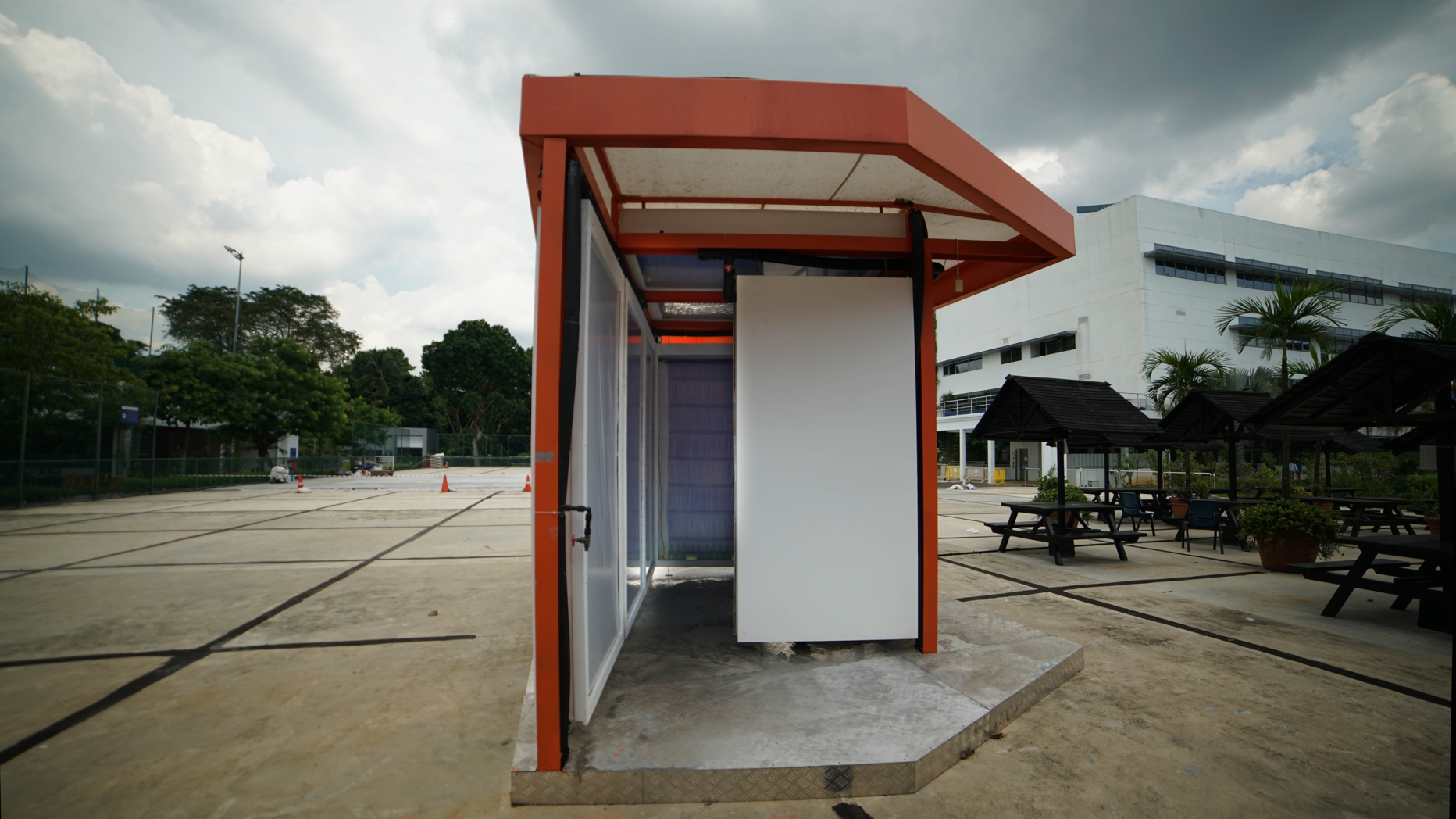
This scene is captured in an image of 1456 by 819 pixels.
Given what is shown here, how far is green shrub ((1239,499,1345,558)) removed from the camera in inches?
287

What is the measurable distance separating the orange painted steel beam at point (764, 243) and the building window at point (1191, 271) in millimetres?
32684

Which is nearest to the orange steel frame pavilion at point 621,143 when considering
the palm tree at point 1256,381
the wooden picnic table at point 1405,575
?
the wooden picnic table at point 1405,575

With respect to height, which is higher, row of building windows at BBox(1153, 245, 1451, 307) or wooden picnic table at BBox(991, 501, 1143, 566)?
row of building windows at BBox(1153, 245, 1451, 307)

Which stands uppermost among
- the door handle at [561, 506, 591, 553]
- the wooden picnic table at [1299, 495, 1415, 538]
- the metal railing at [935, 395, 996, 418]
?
the metal railing at [935, 395, 996, 418]

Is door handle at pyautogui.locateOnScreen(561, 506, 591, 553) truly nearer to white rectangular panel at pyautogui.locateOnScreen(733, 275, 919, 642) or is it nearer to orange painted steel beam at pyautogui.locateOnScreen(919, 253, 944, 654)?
white rectangular panel at pyautogui.locateOnScreen(733, 275, 919, 642)

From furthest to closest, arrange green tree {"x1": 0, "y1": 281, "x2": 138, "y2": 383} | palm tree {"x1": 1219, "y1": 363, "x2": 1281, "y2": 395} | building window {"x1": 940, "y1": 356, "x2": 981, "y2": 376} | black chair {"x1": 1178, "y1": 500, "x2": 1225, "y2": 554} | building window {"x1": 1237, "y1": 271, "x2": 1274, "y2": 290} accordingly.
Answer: building window {"x1": 940, "y1": 356, "x2": 981, "y2": 376}
building window {"x1": 1237, "y1": 271, "x2": 1274, "y2": 290}
palm tree {"x1": 1219, "y1": 363, "x2": 1281, "y2": 395}
green tree {"x1": 0, "y1": 281, "x2": 138, "y2": 383}
black chair {"x1": 1178, "y1": 500, "x2": 1225, "y2": 554}

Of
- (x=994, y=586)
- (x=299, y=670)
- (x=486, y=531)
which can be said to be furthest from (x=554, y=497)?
(x=486, y=531)

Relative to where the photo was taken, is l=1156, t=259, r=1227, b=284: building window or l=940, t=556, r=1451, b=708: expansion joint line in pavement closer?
l=940, t=556, r=1451, b=708: expansion joint line in pavement

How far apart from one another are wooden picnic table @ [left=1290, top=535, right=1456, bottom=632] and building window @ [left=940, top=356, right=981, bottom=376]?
35.0m

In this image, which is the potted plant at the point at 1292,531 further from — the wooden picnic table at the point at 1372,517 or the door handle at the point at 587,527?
the door handle at the point at 587,527

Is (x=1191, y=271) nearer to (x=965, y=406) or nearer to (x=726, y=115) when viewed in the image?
(x=965, y=406)

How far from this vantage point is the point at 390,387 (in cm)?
5541

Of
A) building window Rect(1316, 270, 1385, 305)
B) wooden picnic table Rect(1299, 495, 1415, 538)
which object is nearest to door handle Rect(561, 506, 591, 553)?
wooden picnic table Rect(1299, 495, 1415, 538)

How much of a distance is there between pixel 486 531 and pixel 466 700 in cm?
763
